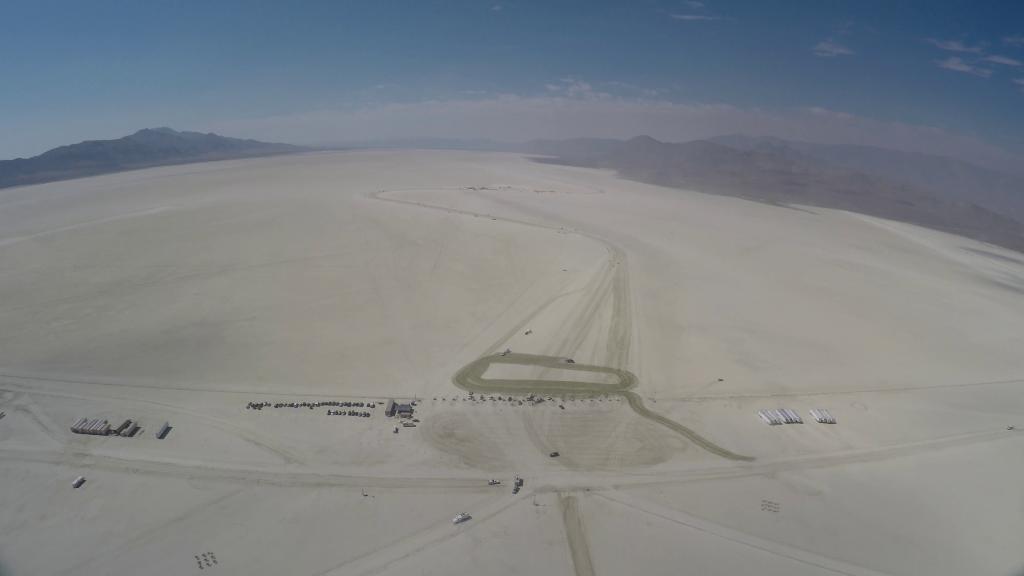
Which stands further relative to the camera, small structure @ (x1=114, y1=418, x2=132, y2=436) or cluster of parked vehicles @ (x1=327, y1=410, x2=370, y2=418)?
cluster of parked vehicles @ (x1=327, y1=410, x2=370, y2=418)

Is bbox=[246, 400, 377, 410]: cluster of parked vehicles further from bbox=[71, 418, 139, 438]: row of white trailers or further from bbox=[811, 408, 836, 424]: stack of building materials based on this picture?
bbox=[811, 408, 836, 424]: stack of building materials

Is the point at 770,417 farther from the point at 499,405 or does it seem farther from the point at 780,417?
the point at 499,405

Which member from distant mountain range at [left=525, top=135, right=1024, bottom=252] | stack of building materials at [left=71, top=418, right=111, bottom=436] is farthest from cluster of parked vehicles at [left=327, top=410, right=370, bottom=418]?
distant mountain range at [left=525, top=135, right=1024, bottom=252]

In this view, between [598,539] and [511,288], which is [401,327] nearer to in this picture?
[511,288]

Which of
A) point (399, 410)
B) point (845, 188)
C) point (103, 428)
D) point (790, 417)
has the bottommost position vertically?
point (790, 417)

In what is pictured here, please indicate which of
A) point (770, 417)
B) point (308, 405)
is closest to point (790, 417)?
point (770, 417)

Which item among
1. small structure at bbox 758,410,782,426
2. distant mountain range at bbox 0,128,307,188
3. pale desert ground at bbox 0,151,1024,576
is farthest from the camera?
distant mountain range at bbox 0,128,307,188

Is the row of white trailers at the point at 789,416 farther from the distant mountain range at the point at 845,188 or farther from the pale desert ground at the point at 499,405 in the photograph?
the distant mountain range at the point at 845,188

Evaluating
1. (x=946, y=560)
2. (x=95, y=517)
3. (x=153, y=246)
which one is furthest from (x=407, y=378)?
(x=153, y=246)

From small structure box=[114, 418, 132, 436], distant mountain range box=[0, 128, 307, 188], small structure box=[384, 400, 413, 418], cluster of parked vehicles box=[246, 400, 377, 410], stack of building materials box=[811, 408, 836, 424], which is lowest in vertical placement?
stack of building materials box=[811, 408, 836, 424]
